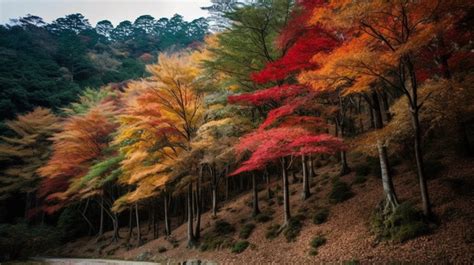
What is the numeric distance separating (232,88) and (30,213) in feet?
99.0

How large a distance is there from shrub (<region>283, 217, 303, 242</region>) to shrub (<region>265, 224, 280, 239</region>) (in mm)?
626

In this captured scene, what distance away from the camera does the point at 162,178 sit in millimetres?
17016

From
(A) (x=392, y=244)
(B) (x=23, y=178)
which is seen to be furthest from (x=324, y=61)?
(B) (x=23, y=178)

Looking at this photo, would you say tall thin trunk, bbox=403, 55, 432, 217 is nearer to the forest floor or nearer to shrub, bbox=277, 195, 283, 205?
the forest floor

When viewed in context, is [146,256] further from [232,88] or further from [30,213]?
[30,213]

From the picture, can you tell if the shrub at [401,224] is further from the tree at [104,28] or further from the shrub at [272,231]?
the tree at [104,28]

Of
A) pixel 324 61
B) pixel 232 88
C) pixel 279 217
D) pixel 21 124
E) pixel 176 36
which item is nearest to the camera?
pixel 324 61

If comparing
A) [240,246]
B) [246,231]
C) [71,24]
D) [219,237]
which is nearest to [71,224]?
[219,237]

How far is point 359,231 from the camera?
10320 mm

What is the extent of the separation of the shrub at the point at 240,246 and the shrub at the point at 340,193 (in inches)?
190

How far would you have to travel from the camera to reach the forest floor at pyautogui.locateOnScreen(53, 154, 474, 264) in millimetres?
7828

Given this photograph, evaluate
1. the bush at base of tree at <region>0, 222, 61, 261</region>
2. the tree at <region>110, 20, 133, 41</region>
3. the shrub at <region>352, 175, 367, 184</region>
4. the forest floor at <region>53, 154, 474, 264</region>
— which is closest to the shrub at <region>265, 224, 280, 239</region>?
the forest floor at <region>53, 154, 474, 264</region>

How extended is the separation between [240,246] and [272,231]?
69.9 inches

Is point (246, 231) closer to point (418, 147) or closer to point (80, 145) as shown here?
point (418, 147)
